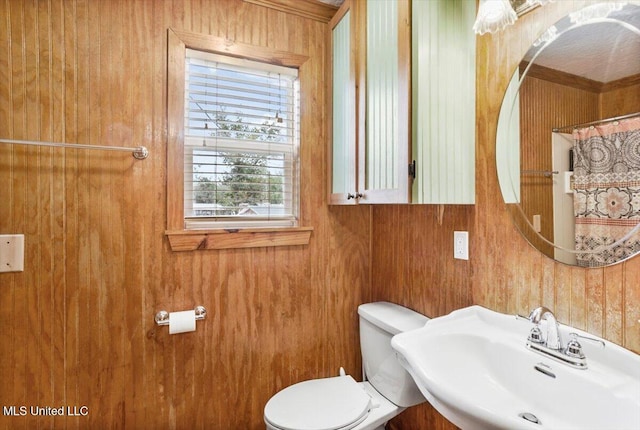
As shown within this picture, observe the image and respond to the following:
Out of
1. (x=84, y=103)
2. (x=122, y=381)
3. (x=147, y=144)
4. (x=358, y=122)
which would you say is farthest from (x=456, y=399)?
(x=84, y=103)

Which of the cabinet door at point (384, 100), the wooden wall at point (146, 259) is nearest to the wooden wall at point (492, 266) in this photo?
the wooden wall at point (146, 259)

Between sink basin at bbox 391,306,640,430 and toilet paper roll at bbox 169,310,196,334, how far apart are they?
88cm

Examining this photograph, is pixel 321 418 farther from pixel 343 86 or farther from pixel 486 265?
pixel 343 86

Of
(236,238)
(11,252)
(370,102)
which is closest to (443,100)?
(370,102)

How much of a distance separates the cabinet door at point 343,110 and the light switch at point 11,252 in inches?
51.9

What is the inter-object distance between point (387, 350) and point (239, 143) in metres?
1.19

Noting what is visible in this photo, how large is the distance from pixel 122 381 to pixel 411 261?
4.58 feet

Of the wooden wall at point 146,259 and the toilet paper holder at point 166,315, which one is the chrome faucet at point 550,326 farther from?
the toilet paper holder at point 166,315

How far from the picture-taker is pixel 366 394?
4.66 ft

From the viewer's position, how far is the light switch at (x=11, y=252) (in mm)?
1222

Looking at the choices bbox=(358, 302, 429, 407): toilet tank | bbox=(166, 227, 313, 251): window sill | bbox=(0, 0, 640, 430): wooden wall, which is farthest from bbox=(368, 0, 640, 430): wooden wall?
bbox=(166, 227, 313, 251): window sill

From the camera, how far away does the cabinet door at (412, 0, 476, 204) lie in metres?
1.19

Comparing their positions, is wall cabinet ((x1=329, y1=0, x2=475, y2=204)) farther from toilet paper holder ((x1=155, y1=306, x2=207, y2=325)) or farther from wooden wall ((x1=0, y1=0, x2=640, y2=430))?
toilet paper holder ((x1=155, y1=306, x2=207, y2=325))

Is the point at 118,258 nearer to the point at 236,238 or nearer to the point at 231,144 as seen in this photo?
the point at 236,238
